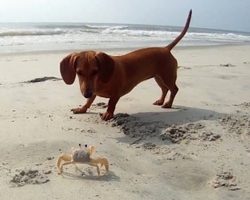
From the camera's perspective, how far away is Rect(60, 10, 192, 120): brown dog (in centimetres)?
374

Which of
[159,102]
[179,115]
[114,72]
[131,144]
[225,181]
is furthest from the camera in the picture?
[159,102]

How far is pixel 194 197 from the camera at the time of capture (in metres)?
2.53

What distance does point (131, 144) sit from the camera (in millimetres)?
3430

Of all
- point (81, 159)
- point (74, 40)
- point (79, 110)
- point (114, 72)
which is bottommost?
point (74, 40)

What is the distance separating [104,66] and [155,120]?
28.2 inches

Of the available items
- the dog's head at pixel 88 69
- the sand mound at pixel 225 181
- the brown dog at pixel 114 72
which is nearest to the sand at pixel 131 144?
the sand mound at pixel 225 181

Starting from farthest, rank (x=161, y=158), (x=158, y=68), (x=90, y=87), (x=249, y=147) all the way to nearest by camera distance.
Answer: (x=158, y=68) < (x=90, y=87) < (x=249, y=147) < (x=161, y=158)

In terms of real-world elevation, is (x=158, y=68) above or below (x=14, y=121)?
above

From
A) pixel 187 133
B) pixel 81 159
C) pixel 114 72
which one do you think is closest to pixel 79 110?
pixel 114 72

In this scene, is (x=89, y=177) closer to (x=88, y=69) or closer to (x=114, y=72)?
(x=88, y=69)

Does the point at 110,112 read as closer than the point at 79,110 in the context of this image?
Yes

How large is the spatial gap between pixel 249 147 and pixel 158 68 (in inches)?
61.5

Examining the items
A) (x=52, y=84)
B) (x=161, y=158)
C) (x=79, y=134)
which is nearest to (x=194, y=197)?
(x=161, y=158)

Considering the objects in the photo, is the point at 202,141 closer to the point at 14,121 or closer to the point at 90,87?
the point at 90,87
